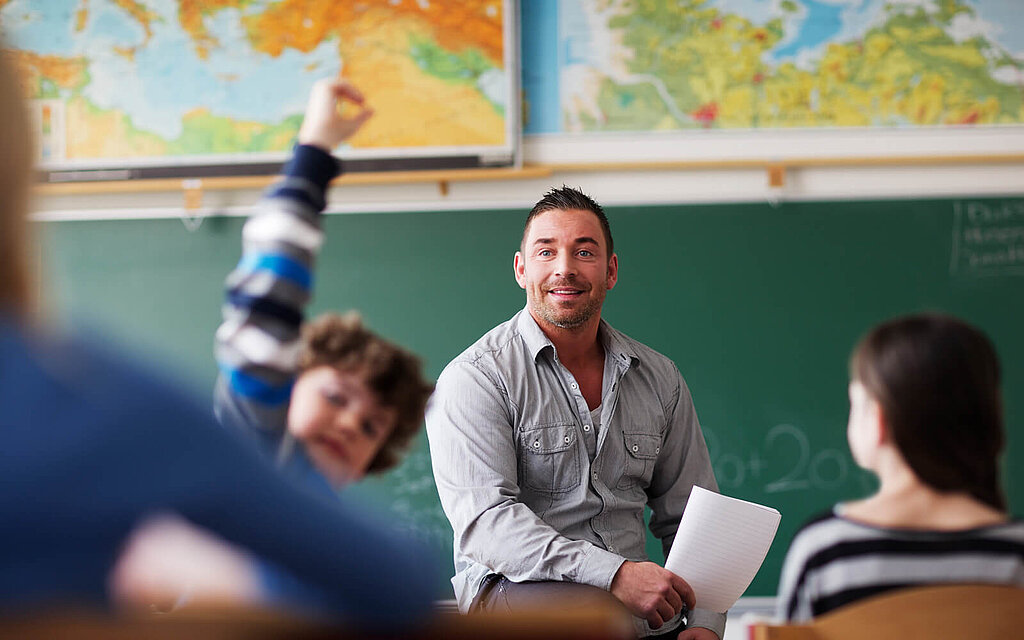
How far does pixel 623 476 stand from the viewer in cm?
209

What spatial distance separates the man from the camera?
1829 mm

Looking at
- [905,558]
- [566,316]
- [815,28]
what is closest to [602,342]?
[566,316]

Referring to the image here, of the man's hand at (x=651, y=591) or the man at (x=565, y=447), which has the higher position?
the man at (x=565, y=447)

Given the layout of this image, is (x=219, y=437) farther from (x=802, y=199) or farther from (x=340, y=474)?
(x=802, y=199)

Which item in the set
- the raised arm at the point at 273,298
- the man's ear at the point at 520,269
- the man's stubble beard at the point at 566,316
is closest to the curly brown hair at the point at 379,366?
the raised arm at the point at 273,298


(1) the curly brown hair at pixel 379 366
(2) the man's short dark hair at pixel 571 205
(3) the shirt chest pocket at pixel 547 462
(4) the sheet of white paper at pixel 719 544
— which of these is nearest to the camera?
(1) the curly brown hair at pixel 379 366

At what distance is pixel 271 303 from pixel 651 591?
1029mm

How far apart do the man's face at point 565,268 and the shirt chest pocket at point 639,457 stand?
296 millimetres

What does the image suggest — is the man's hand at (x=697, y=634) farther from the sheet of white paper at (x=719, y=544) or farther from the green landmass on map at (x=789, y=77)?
the green landmass on map at (x=789, y=77)

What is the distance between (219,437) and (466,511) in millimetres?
1444

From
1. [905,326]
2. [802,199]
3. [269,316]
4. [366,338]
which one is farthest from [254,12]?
[905,326]

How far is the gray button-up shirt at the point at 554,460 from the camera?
1.85 m

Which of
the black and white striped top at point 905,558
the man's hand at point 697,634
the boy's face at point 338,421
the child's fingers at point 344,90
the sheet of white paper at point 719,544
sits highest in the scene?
the child's fingers at point 344,90

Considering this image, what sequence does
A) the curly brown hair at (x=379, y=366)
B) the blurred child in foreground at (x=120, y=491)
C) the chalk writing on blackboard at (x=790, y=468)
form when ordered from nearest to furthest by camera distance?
the blurred child in foreground at (x=120, y=491) < the curly brown hair at (x=379, y=366) < the chalk writing on blackboard at (x=790, y=468)
